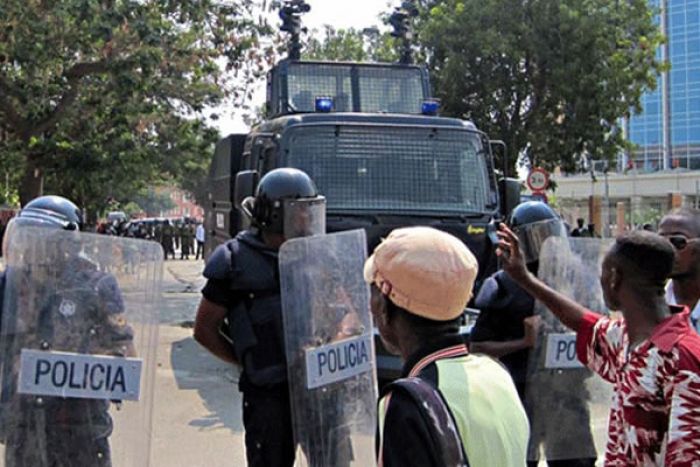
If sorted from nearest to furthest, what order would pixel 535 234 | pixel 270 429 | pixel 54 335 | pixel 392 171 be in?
pixel 54 335 → pixel 270 429 → pixel 535 234 → pixel 392 171

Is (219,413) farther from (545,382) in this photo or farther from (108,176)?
(108,176)

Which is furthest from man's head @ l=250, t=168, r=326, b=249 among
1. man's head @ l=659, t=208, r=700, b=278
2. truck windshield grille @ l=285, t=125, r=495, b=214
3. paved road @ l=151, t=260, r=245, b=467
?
truck windshield grille @ l=285, t=125, r=495, b=214

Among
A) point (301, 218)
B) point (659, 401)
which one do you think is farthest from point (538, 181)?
point (659, 401)

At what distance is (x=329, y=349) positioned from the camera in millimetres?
3521

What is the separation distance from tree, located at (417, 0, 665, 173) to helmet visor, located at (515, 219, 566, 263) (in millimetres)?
17093

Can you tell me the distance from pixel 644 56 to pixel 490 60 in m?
3.83

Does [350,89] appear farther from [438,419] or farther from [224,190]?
[438,419]

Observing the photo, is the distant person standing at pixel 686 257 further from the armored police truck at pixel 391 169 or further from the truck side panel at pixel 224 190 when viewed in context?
the truck side panel at pixel 224 190

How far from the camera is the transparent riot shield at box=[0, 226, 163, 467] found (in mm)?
3090

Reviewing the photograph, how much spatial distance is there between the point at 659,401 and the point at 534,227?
1729 mm

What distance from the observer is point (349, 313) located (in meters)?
3.63

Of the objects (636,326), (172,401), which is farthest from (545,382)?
(172,401)

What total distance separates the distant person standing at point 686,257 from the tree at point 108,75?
1155cm

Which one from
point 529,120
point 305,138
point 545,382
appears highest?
point 529,120
